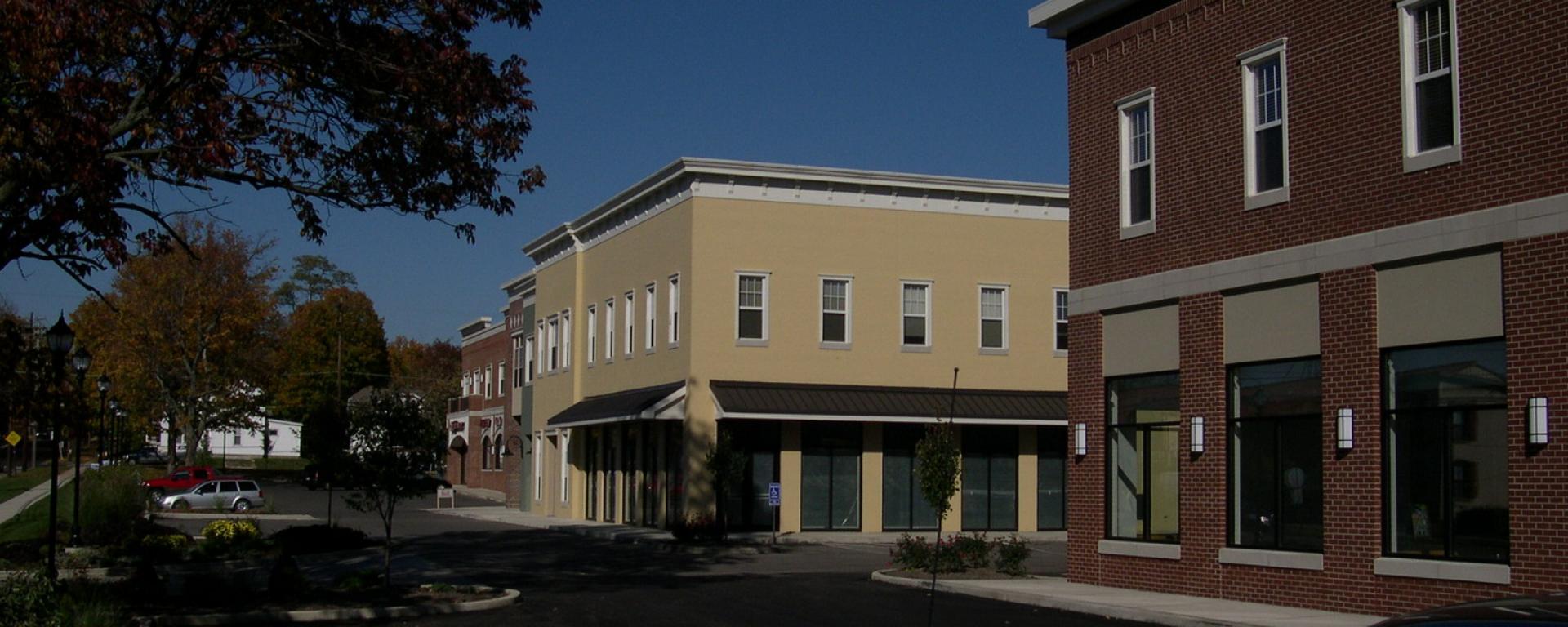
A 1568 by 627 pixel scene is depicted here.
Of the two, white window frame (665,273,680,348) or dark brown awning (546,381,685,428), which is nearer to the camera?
dark brown awning (546,381,685,428)

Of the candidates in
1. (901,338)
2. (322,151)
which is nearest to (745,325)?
(901,338)

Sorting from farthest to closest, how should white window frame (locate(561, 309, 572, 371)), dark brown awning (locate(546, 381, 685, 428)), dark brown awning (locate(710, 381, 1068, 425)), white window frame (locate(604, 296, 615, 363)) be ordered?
white window frame (locate(561, 309, 572, 371)) < white window frame (locate(604, 296, 615, 363)) < dark brown awning (locate(546, 381, 685, 428)) < dark brown awning (locate(710, 381, 1068, 425))

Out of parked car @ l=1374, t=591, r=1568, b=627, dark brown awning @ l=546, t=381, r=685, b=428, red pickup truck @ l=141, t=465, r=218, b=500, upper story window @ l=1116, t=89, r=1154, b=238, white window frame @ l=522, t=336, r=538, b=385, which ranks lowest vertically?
red pickup truck @ l=141, t=465, r=218, b=500

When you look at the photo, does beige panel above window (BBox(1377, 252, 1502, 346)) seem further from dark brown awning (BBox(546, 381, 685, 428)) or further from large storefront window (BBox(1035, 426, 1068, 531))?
large storefront window (BBox(1035, 426, 1068, 531))

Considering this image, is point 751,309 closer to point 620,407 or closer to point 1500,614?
point 620,407

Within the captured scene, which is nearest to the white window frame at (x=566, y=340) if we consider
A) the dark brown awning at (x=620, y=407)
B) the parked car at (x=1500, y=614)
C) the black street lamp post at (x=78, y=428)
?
the dark brown awning at (x=620, y=407)

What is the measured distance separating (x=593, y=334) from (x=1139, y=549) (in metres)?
29.5

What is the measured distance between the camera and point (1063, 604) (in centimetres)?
2134

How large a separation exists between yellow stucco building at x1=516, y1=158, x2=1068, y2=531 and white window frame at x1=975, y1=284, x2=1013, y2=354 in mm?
50

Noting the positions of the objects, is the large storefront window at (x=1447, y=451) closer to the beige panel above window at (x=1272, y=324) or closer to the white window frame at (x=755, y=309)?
the beige panel above window at (x=1272, y=324)

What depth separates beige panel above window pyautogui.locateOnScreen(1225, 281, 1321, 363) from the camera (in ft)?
65.9

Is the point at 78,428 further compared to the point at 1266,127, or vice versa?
the point at 1266,127

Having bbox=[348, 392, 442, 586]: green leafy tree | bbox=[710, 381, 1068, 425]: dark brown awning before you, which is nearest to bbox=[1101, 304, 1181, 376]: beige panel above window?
bbox=[348, 392, 442, 586]: green leafy tree

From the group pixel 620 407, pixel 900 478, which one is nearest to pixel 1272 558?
pixel 900 478
